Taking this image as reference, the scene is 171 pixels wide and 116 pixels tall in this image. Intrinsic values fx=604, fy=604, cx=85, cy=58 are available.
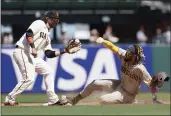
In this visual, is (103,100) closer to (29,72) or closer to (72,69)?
(29,72)

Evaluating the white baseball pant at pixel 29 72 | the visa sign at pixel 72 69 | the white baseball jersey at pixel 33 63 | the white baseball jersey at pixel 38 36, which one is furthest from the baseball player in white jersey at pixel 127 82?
the visa sign at pixel 72 69

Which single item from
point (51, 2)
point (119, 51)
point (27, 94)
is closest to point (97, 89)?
point (119, 51)

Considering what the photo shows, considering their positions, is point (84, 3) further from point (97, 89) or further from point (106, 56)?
point (97, 89)

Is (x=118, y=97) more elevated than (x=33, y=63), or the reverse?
(x=33, y=63)

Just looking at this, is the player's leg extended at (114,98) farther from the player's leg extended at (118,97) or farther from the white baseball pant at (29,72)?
the white baseball pant at (29,72)

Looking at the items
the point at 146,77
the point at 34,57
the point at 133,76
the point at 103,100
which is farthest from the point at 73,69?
the point at 146,77

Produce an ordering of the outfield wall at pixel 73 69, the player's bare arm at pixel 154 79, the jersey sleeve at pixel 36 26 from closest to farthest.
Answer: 1. the player's bare arm at pixel 154 79
2. the jersey sleeve at pixel 36 26
3. the outfield wall at pixel 73 69

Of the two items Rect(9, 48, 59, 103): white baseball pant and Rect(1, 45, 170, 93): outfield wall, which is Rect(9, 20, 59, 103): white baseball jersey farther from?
Rect(1, 45, 170, 93): outfield wall
